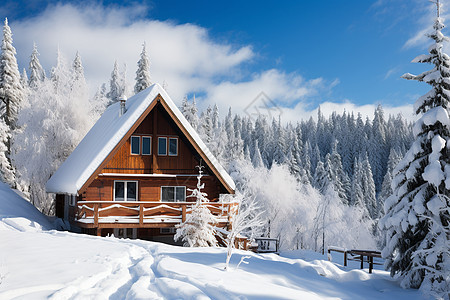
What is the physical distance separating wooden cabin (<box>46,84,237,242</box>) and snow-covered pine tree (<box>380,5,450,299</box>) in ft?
28.3

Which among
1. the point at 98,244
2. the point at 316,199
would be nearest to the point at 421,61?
the point at 98,244

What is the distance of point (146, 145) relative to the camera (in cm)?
2019

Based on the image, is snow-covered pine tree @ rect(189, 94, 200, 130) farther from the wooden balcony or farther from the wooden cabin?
the wooden balcony

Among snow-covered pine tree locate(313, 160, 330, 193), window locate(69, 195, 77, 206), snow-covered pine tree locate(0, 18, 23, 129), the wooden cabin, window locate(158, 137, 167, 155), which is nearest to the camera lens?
the wooden cabin

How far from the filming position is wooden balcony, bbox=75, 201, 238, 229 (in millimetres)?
17156

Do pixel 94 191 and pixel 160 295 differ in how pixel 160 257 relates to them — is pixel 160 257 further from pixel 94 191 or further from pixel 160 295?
pixel 94 191

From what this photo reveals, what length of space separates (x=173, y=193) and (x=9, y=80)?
24038 millimetres

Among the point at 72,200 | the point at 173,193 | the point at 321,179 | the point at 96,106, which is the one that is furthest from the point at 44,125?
the point at 321,179

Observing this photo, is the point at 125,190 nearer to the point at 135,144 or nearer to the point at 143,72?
the point at 135,144

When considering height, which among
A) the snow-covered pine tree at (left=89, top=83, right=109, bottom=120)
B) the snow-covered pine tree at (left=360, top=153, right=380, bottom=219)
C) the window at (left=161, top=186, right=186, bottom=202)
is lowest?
the snow-covered pine tree at (left=360, top=153, right=380, bottom=219)

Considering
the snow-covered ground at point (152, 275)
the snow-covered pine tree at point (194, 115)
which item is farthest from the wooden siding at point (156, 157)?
the snow-covered pine tree at point (194, 115)

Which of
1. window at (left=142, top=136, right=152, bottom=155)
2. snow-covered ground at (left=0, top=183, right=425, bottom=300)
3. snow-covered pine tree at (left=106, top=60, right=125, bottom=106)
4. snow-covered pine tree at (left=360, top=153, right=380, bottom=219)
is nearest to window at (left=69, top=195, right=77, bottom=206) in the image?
snow-covered ground at (left=0, top=183, right=425, bottom=300)

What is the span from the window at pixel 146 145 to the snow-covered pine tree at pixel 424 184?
12543 millimetres

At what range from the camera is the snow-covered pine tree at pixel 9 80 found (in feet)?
111
